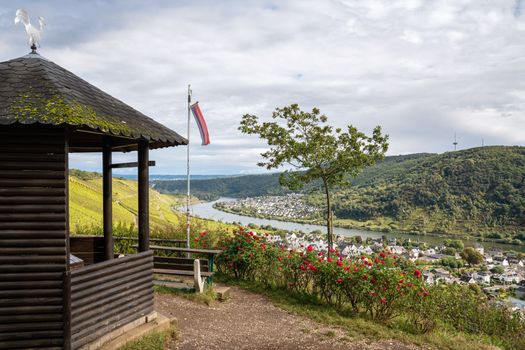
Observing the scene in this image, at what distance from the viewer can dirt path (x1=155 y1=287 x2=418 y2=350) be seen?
18.5 ft

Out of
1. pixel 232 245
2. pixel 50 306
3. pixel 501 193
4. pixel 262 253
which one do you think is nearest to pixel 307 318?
pixel 262 253

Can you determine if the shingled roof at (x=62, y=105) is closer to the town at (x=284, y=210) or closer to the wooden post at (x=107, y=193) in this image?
the wooden post at (x=107, y=193)

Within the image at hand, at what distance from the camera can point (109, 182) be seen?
727 centimetres

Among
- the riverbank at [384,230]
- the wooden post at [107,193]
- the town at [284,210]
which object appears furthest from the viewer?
the town at [284,210]

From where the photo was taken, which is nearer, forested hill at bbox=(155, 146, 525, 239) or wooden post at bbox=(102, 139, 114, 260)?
wooden post at bbox=(102, 139, 114, 260)

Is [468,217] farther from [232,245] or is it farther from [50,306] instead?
[50,306]

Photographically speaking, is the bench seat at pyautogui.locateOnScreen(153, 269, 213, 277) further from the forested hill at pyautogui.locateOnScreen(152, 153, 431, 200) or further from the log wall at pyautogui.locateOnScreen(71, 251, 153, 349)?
the forested hill at pyautogui.locateOnScreen(152, 153, 431, 200)

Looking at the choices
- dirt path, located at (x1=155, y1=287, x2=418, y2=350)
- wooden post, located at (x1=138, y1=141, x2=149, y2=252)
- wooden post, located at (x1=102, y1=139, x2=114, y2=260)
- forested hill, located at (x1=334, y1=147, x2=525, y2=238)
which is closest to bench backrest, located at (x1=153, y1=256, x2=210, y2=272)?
dirt path, located at (x1=155, y1=287, x2=418, y2=350)

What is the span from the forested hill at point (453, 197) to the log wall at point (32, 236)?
57320 millimetres

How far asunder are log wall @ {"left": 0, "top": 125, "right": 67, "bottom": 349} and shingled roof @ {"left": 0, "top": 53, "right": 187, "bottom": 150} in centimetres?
31

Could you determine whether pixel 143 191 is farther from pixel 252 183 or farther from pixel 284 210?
pixel 252 183

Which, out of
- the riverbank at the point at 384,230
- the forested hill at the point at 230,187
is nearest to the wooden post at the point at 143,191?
the riverbank at the point at 384,230

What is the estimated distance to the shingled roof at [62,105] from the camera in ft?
14.0

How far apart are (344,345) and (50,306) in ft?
13.6
